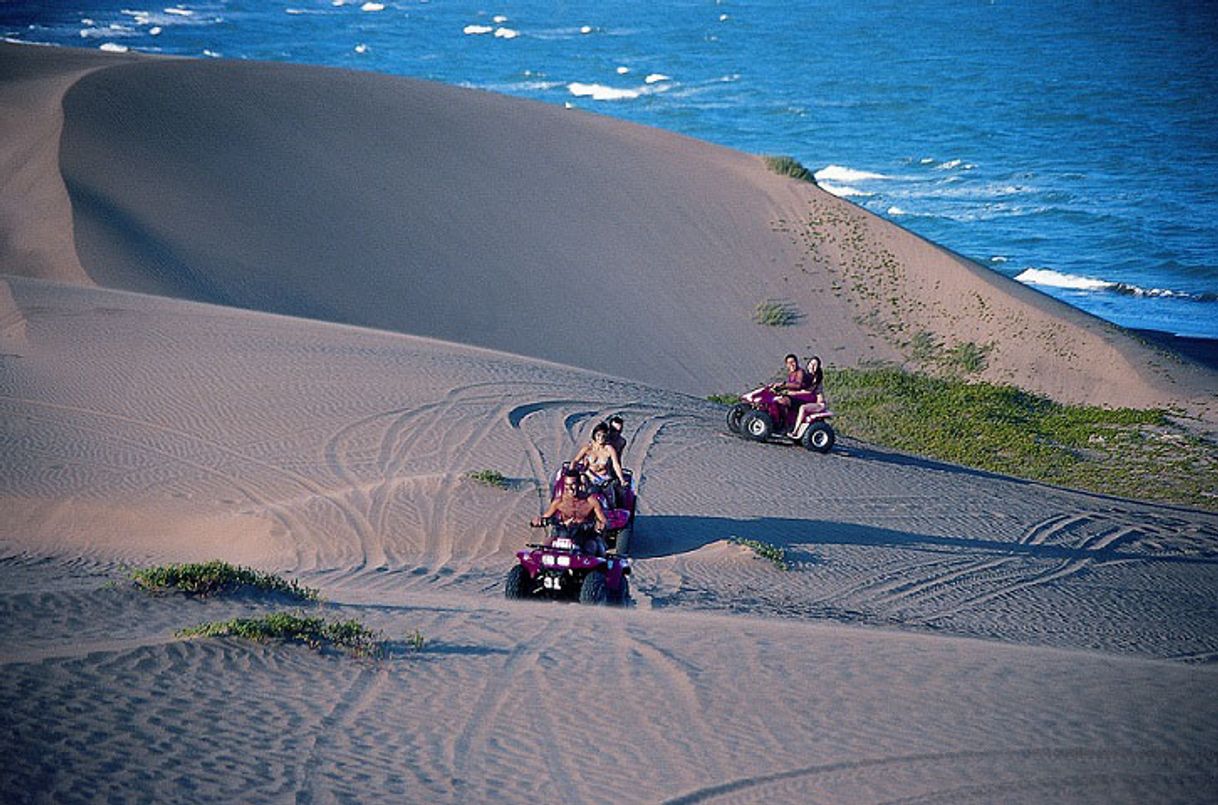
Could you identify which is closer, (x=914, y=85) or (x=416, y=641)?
(x=416, y=641)

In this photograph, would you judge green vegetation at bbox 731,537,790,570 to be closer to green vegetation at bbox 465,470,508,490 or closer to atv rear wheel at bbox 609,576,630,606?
atv rear wheel at bbox 609,576,630,606

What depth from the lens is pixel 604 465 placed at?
12.0 meters

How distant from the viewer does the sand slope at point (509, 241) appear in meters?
25.8

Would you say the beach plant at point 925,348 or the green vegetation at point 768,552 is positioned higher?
the beach plant at point 925,348

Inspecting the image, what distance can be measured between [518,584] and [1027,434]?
600 inches

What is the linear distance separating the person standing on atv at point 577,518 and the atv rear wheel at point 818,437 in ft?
24.6

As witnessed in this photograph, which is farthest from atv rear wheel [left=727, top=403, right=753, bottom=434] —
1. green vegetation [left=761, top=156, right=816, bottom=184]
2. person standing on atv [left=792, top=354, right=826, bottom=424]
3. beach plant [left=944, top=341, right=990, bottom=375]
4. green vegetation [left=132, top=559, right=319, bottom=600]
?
green vegetation [left=761, top=156, right=816, bottom=184]

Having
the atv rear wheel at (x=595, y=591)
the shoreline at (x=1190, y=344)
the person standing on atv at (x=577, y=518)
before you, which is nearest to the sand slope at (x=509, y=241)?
the shoreline at (x=1190, y=344)

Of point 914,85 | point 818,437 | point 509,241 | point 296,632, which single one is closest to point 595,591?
point 296,632

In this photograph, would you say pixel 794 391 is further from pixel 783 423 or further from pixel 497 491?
pixel 497 491

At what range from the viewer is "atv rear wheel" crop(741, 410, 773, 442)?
17641 millimetres

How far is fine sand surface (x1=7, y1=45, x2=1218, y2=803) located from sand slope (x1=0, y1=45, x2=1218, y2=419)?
122 mm

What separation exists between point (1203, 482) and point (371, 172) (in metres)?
21.2

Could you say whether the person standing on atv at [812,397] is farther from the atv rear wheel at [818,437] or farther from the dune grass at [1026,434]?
the dune grass at [1026,434]
